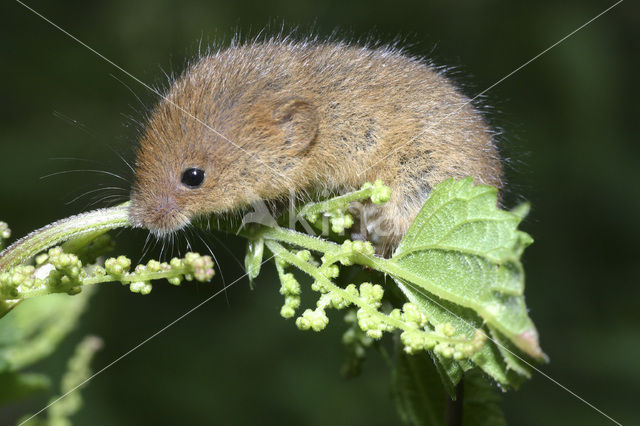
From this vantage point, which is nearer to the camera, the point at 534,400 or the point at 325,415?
the point at 325,415

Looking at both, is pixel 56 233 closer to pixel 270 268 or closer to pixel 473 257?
pixel 473 257

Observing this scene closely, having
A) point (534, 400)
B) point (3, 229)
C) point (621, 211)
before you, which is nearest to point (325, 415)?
point (534, 400)

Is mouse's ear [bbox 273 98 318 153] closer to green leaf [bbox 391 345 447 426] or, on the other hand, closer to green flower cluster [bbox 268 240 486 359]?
green flower cluster [bbox 268 240 486 359]

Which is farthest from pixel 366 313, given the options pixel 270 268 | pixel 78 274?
pixel 270 268

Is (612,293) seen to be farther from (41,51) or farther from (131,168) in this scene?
(41,51)

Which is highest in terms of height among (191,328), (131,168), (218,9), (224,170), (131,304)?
(218,9)

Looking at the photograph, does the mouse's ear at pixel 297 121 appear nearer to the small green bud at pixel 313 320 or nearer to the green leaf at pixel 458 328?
the green leaf at pixel 458 328

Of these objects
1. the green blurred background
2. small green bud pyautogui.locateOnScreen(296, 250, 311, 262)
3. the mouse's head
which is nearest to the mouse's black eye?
the mouse's head
